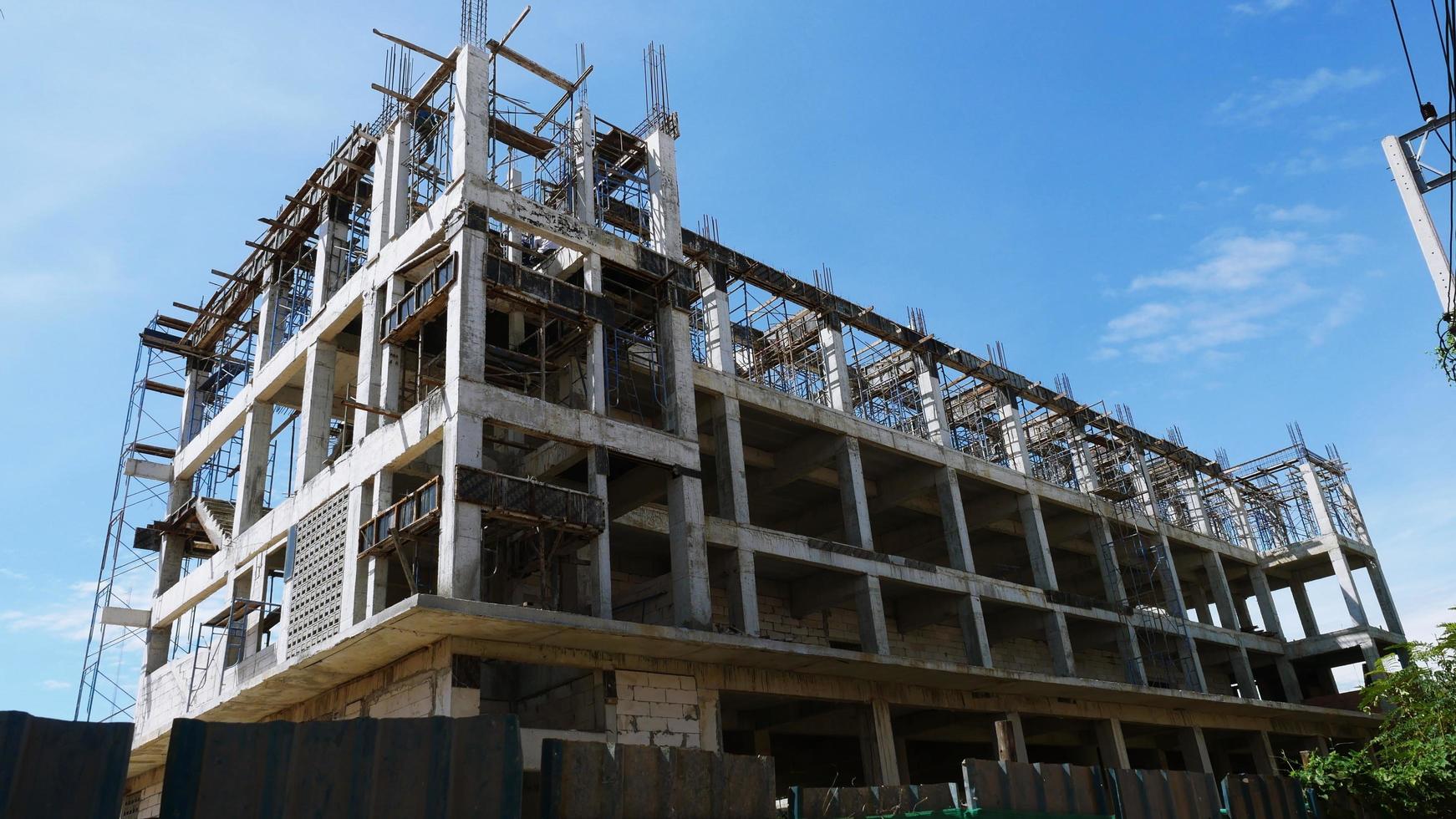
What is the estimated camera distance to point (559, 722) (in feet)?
73.5

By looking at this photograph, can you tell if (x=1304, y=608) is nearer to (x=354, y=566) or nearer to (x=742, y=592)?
(x=742, y=592)

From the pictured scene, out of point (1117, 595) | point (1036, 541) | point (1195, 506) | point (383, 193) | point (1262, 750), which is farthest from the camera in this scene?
point (1195, 506)

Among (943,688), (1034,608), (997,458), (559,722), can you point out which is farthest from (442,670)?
(997,458)

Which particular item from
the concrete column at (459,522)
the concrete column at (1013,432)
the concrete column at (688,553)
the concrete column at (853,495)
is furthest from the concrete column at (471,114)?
the concrete column at (1013,432)

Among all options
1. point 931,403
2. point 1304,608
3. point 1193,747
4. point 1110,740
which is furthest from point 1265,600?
point 931,403

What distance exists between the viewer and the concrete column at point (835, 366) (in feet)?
105

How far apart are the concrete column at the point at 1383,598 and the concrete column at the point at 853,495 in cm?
3010

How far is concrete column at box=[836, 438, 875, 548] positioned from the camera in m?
29.5

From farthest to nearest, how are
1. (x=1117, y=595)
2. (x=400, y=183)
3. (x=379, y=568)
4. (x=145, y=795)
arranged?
1. (x=1117, y=595)
2. (x=145, y=795)
3. (x=400, y=183)
4. (x=379, y=568)

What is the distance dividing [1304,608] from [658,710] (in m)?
39.0

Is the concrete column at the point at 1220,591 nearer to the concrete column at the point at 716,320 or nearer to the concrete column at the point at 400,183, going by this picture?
the concrete column at the point at 716,320

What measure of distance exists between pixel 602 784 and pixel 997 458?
104 ft

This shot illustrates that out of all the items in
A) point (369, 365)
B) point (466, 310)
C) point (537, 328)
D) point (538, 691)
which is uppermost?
point (537, 328)

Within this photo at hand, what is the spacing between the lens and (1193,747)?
3716 centimetres
